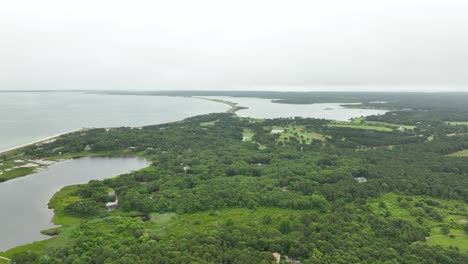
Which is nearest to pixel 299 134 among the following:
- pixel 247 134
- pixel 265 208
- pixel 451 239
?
pixel 247 134

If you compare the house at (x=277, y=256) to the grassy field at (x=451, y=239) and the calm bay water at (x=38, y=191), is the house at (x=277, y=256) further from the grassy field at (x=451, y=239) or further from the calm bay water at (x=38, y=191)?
the calm bay water at (x=38, y=191)

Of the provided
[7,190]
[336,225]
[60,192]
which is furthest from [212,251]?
[7,190]

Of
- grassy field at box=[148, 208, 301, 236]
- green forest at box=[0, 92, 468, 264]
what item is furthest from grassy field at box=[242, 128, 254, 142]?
grassy field at box=[148, 208, 301, 236]

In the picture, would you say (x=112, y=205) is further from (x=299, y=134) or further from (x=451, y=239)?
→ (x=299, y=134)

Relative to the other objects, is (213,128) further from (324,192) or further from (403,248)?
(403,248)

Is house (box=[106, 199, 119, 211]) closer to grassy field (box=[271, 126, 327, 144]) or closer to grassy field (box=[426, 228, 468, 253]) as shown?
grassy field (box=[426, 228, 468, 253])
